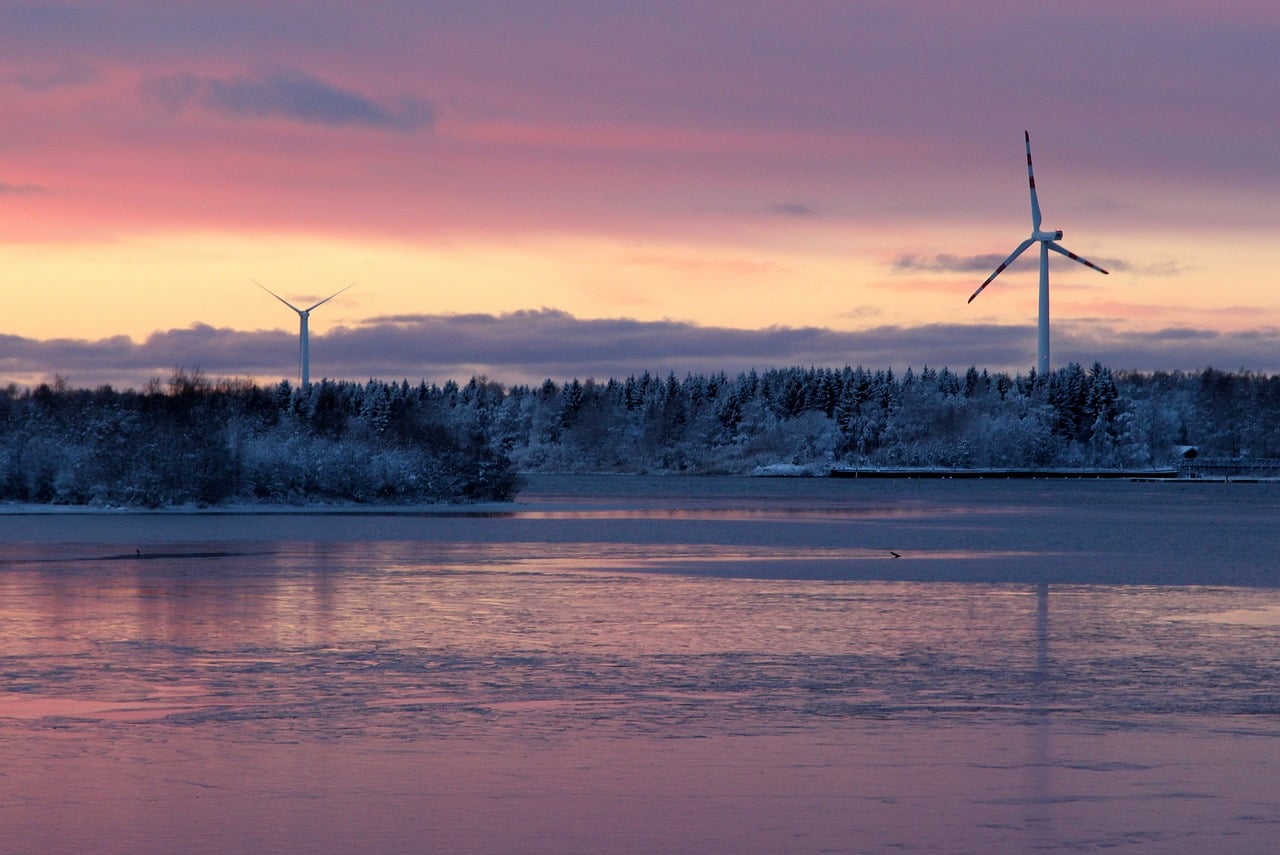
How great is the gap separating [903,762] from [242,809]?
220 inches

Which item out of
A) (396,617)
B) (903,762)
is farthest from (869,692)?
(396,617)

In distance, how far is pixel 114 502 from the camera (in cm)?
7950

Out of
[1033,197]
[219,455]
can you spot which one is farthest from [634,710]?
[1033,197]

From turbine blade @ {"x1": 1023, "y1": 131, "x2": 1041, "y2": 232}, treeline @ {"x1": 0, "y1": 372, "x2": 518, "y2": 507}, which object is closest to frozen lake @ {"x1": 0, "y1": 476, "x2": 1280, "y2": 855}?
treeline @ {"x1": 0, "y1": 372, "x2": 518, "y2": 507}

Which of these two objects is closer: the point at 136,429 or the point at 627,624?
the point at 627,624

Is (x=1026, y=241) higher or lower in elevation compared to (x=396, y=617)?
higher

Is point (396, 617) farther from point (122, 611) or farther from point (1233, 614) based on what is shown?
point (1233, 614)

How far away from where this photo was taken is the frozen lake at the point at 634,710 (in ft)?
38.1

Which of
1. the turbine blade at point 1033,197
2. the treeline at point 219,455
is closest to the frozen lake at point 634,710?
the treeline at point 219,455

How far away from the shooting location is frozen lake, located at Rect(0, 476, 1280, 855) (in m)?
11.6

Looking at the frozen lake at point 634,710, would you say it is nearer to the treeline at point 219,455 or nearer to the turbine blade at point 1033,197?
the treeline at point 219,455

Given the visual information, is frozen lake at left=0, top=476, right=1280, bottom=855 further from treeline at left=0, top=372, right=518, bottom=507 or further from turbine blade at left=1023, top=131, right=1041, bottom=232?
turbine blade at left=1023, top=131, right=1041, bottom=232

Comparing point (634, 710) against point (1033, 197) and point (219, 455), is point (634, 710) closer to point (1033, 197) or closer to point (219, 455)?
point (219, 455)

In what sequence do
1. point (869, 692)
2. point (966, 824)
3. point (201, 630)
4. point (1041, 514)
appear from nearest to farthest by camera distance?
point (966, 824) < point (869, 692) < point (201, 630) < point (1041, 514)
